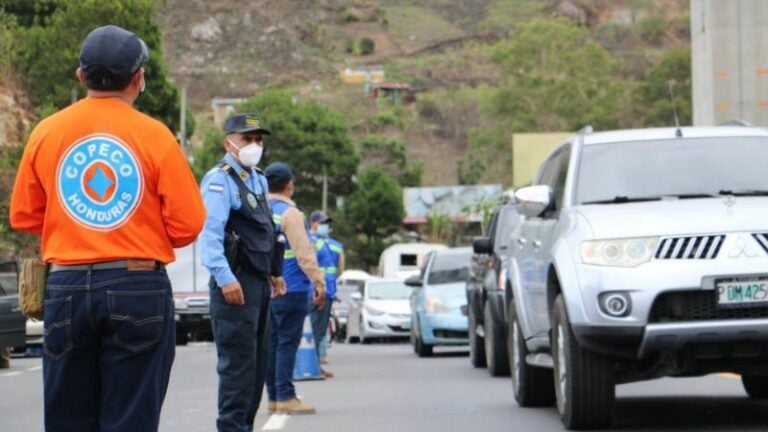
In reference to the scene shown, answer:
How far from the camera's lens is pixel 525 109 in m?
128

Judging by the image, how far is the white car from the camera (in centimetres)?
3725

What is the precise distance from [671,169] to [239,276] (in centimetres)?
316

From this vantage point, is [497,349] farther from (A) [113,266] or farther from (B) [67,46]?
(B) [67,46]

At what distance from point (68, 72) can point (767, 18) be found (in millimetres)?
20402

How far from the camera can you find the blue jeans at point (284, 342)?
1361 cm

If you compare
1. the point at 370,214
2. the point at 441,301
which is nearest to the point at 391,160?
the point at 370,214

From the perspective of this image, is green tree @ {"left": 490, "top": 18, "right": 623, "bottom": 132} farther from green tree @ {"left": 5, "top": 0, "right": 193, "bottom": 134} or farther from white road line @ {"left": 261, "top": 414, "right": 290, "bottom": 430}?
white road line @ {"left": 261, "top": 414, "right": 290, "bottom": 430}

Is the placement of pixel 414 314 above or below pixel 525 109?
below

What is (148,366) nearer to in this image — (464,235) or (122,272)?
(122,272)

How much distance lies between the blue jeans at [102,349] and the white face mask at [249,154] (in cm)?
408

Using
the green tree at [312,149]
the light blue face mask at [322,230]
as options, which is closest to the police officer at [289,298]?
the light blue face mask at [322,230]

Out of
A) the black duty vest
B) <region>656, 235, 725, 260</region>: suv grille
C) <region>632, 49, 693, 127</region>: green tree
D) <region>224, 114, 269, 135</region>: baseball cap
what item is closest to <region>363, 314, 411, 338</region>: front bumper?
<region>224, 114, 269, 135</region>: baseball cap

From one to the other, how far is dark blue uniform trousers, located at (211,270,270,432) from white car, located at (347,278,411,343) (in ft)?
83.9

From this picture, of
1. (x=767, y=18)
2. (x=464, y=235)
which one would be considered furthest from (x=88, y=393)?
(x=464, y=235)
